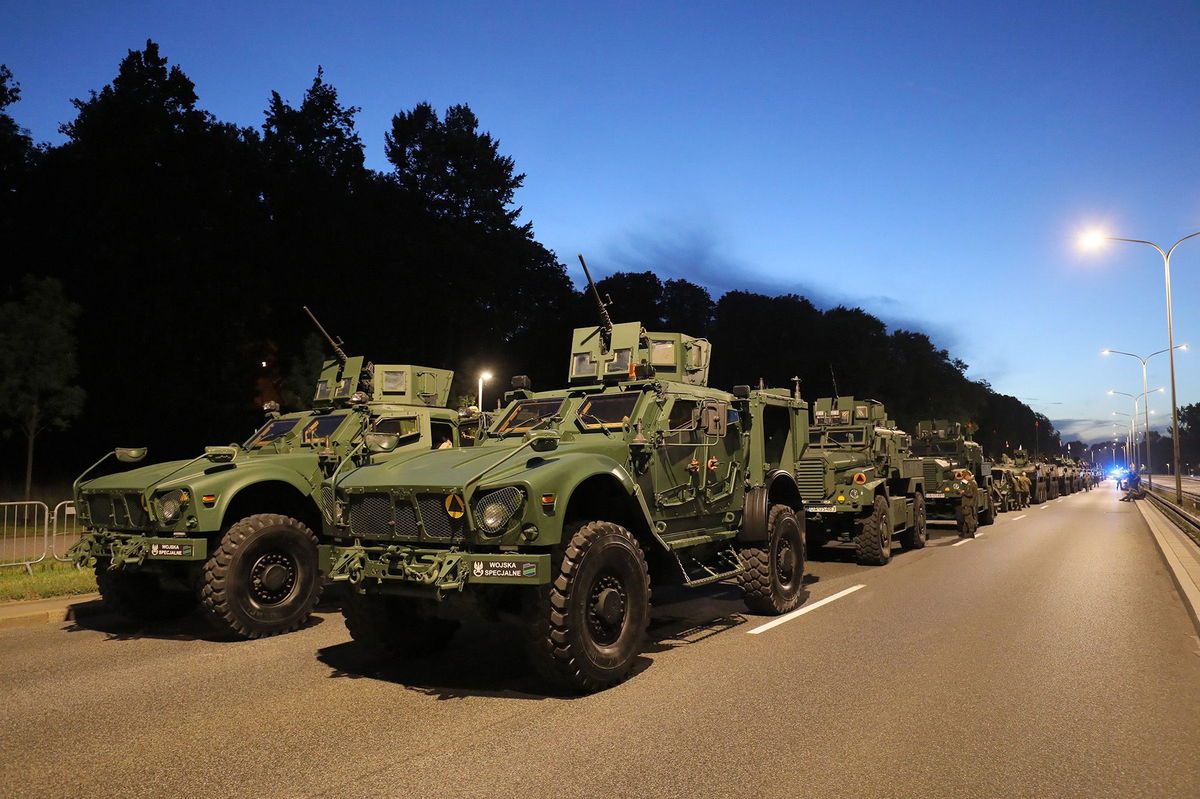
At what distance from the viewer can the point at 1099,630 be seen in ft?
27.7

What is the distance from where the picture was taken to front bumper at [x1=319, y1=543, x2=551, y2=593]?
5746 millimetres

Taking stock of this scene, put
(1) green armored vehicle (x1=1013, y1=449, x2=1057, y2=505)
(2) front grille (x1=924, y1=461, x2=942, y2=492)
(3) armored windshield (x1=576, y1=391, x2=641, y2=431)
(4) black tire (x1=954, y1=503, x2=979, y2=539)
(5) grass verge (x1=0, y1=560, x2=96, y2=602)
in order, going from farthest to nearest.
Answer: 1. (1) green armored vehicle (x1=1013, y1=449, x2=1057, y2=505)
2. (2) front grille (x1=924, y1=461, x2=942, y2=492)
3. (4) black tire (x1=954, y1=503, x2=979, y2=539)
4. (5) grass verge (x1=0, y1=560, x2=96, y2=602)
5. (3) armored windshield (x1=576, y1=391, x2=641, y2=431)

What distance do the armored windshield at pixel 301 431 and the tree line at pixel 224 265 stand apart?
9.73 metres

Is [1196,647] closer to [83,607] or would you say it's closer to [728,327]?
[83,607]

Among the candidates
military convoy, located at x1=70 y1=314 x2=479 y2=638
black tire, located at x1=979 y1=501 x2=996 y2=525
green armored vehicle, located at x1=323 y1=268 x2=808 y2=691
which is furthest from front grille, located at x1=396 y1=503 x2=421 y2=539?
→ black tire, located at x1=979 y1=501 x2=996 y2=525

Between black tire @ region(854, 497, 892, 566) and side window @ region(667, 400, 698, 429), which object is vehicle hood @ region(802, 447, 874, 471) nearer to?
black tire @ region(854, 497, 892, 566)

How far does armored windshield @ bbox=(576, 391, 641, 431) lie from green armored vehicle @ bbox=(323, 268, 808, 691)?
0.05 feet

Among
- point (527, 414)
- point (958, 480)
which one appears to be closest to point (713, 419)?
point (527, 414)

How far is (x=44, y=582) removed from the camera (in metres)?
10.6

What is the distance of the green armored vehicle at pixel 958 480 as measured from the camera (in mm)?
20359

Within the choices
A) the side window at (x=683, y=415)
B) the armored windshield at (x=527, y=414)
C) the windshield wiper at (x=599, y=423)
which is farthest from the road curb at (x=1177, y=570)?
the armored windshield at (x=527, y=414)

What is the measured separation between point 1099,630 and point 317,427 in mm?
8900

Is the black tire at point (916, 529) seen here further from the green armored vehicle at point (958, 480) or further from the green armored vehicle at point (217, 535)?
the green armored vehicle at point (217, 535)

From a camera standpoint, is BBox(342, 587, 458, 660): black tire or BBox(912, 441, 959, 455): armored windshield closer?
BBox(342, 587, 458, 660): black tire
